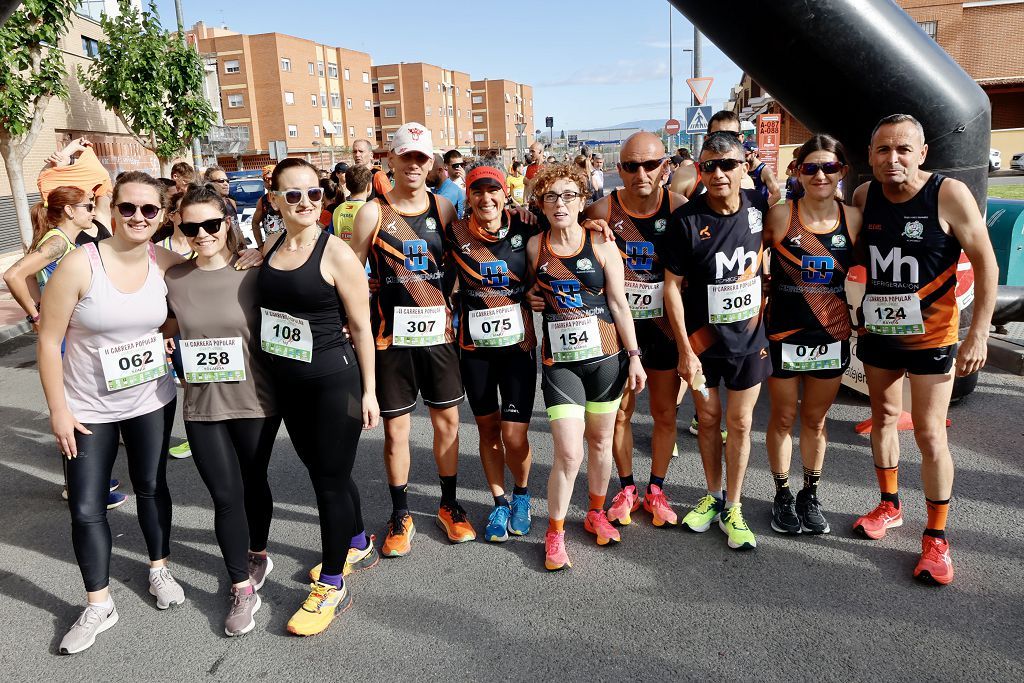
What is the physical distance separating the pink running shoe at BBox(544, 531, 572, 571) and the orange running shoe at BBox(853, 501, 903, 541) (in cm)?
153

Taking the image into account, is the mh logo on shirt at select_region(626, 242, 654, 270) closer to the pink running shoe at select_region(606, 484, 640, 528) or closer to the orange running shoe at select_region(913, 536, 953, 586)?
the pink running shoe at select_region(606, 484, 640, 528)

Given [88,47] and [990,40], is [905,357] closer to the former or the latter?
[88,47]

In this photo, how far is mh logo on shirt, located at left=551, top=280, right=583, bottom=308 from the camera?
11.1ft

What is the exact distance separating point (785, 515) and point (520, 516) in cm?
140

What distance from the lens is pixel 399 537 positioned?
12.1ft

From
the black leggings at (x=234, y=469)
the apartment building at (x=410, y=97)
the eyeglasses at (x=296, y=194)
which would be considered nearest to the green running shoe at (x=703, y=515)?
the black leggings at (x=234, y=469)

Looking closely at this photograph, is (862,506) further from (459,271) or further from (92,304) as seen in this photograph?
(92,304)

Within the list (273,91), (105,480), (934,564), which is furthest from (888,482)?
(273,91)

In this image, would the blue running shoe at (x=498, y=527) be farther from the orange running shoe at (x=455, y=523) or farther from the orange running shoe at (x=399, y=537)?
the orange running shoe at (x=399, y=537)

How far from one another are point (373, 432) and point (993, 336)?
5.81 meters

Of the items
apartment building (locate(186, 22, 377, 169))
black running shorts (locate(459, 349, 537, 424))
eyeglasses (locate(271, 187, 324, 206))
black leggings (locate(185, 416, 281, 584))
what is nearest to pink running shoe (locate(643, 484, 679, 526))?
black running shorts (locate(459, 349, 537, 424))

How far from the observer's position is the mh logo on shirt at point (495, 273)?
345 centimetres

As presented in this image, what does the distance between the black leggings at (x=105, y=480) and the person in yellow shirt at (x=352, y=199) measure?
2616 millimetres

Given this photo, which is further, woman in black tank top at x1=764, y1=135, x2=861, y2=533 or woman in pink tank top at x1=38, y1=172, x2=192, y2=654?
woman in black tank top at x1=764, y1=135, x2=861, y2=533
